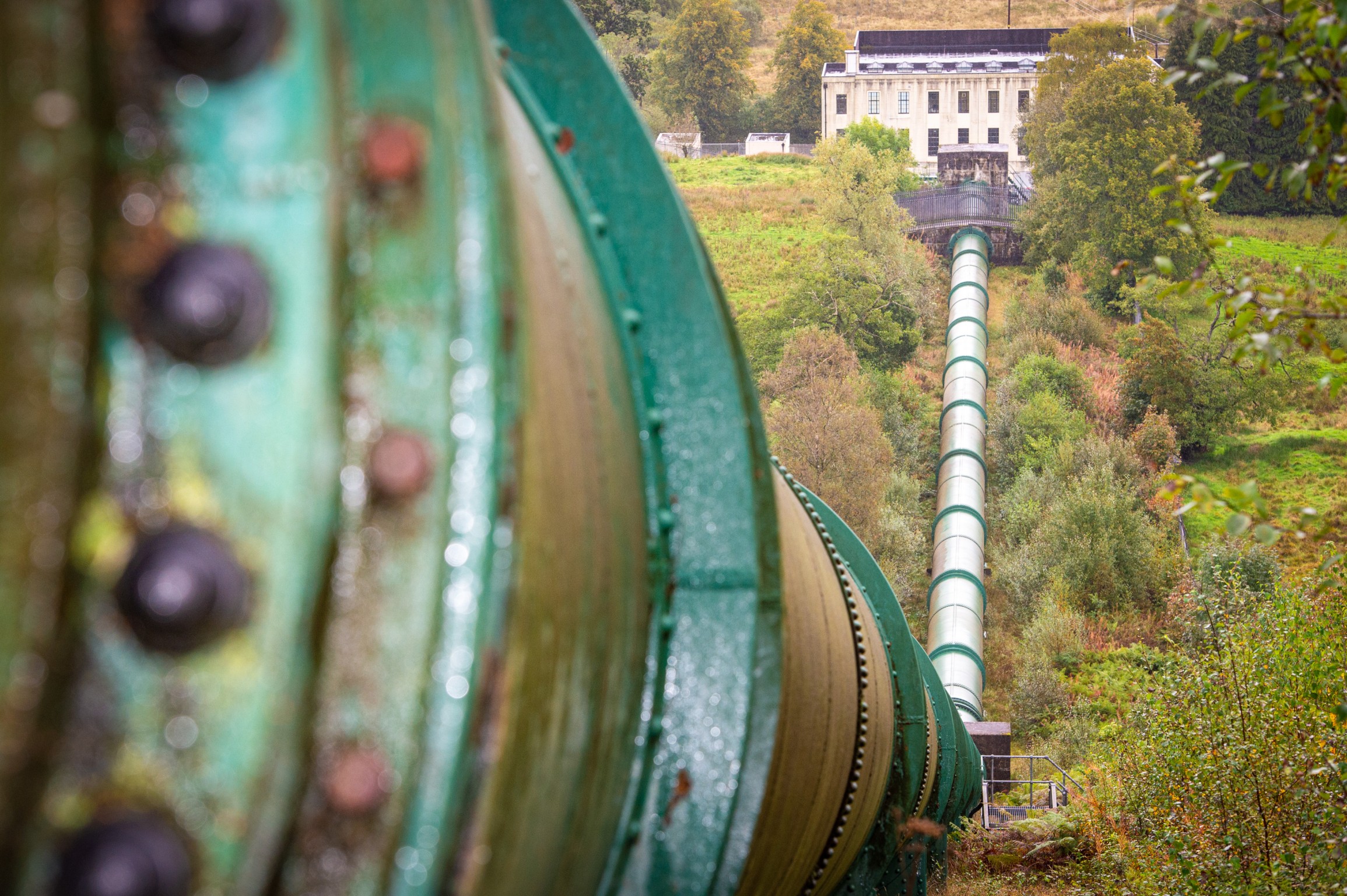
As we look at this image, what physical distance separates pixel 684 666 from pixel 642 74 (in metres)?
44.5

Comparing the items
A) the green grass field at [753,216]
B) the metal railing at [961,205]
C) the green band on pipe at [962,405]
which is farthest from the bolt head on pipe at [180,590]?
the metal railing at [961,205]

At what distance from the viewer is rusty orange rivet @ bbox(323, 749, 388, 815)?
57 cm

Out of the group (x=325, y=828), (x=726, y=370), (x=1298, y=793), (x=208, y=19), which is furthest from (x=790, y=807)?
(x=1298, y=793)

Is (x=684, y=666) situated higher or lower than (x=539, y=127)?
lower

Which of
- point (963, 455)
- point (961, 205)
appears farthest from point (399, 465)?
point (961, 205)

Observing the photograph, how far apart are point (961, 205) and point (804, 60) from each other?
16.7 metres

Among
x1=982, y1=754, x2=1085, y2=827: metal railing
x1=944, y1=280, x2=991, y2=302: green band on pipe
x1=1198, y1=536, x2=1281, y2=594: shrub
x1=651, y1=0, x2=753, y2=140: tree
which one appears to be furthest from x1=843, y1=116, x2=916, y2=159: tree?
x1=982, y1=754, x2=1085, y2=827: metal railing

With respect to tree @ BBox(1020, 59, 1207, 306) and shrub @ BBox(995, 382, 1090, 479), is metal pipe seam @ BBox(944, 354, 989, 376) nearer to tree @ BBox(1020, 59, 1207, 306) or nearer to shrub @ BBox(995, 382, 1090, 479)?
shrub @ BBox(995, 382, 1090, 479)

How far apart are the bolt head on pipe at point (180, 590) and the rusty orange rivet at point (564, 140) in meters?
0.80

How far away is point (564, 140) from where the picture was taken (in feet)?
4.10

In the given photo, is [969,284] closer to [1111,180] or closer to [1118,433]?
[1118,433]

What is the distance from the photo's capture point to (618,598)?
97 cm

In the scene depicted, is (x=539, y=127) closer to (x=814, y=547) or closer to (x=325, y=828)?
(x=325, y=828)

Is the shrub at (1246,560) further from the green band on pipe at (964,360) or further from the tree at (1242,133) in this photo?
the tree at (1242,133)
